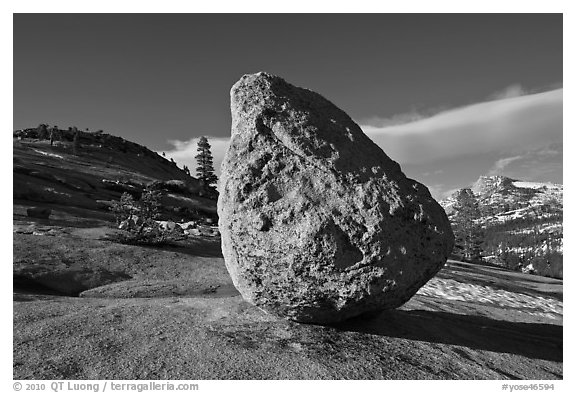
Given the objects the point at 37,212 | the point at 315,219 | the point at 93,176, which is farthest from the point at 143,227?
the point at 93,176

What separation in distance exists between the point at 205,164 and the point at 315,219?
68.6 m

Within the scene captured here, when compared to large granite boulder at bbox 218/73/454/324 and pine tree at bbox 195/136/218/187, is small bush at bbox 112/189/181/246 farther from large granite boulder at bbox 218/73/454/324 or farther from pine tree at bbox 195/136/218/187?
pine tree at bbox 195/136/218/187

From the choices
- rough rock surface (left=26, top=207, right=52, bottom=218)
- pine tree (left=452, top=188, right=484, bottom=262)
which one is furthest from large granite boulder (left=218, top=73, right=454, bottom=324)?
pine tree (left=452, top=188, right=484, bottom=262)

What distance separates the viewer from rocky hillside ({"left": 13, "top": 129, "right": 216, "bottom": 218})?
117ft

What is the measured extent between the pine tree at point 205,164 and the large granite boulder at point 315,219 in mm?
65551

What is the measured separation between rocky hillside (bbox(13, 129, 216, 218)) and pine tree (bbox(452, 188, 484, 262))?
42.3 meters

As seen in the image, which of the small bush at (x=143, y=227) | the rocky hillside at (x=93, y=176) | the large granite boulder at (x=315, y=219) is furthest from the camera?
the rocky hillside at (x=93, y=176)

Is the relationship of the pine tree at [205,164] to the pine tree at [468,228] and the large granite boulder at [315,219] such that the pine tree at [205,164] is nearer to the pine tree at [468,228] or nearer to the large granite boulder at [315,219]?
the pine tree at [468,228]

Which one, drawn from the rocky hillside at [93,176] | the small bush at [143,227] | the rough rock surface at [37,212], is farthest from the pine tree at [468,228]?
the rough rock surface at [37,212]

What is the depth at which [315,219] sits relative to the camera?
786 cm

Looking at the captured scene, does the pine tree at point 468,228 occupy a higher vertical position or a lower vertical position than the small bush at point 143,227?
higher

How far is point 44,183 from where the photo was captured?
4000 centimetres

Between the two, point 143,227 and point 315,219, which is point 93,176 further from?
point 315,219

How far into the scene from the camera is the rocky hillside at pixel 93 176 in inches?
1400
